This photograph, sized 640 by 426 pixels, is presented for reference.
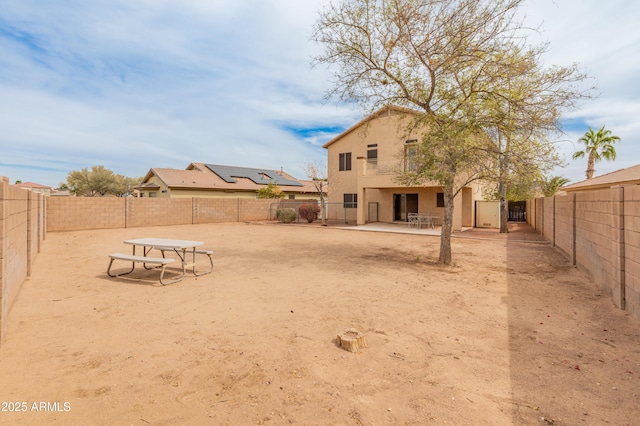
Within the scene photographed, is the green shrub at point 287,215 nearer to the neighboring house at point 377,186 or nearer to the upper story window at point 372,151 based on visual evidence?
the neighboring house at point 377,186

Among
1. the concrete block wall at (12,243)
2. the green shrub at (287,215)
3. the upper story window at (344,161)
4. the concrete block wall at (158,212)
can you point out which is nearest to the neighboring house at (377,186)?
the upper story window at (344,161)

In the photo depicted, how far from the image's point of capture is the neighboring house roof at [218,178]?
101ft

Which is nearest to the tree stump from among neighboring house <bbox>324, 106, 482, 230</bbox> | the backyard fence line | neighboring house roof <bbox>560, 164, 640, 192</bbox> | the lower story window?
neighboring house roof <bbox>560, 164, 640, 192</bbox>

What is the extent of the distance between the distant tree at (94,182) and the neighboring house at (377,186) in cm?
3668

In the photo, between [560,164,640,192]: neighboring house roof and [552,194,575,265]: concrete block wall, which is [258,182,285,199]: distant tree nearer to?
[560,164,640,192]: neighboring house roof

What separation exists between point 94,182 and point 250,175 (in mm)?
24070

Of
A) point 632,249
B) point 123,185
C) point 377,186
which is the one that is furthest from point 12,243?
point 123,185

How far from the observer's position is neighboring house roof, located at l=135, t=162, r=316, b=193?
30.7 meters

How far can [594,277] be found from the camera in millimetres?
6906

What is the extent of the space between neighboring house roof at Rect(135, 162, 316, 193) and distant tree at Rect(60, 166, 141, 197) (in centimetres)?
1730

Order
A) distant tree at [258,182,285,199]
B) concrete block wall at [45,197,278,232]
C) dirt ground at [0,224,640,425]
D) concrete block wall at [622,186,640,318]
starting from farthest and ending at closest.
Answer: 1. distant tree at [258,182,285,199]
2. concrete block wall at [45,197,278,232]
3. concrete block wall at [622,186,640,318]
4. dirt ground at [0,224,640,425]

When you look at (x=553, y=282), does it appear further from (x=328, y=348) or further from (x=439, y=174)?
(x=328, y=348)

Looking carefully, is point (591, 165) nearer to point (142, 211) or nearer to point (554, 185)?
point (554, 185)

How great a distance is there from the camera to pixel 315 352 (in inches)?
148
